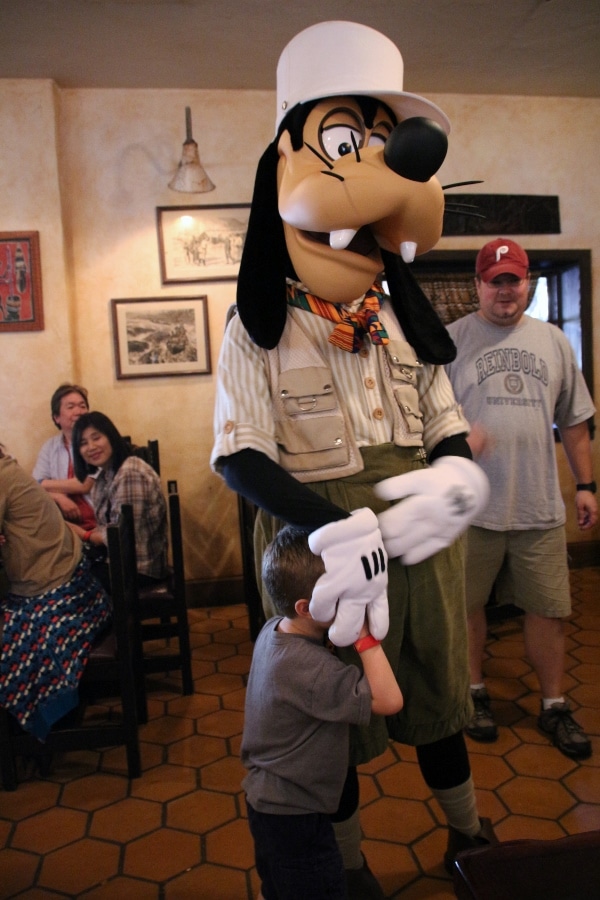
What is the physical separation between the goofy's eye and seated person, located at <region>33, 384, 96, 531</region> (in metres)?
2.12

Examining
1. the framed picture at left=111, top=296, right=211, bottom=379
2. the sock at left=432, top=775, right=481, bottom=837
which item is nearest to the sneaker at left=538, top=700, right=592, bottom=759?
the sock at left=432, top=775, right=481, bottom=837

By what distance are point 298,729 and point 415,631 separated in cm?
27

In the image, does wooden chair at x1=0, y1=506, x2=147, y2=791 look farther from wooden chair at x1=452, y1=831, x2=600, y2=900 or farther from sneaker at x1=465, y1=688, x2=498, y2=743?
wooden chair at x1=452, y1=831, x2=600, y2=900

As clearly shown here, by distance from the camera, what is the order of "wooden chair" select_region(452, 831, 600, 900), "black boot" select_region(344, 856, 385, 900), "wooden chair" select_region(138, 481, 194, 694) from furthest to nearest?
"wooden chair" select_region(138, 481, 194, 694) → "black boot" select_region(344, 856, 385, 900) → "wooden chair" select_region(452, 831, 600, 900)

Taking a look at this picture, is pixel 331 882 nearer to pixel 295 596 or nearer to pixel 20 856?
pixel 295 596

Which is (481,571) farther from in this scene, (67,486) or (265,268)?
(67,486)

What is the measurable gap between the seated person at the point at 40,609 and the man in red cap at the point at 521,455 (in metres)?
1.24

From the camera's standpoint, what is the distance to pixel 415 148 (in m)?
1.00

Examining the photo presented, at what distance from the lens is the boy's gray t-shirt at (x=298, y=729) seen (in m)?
1.04

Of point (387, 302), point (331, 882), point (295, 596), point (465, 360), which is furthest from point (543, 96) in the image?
point (331, 882)

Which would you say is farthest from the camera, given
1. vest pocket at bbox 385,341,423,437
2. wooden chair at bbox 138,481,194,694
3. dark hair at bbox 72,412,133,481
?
dark hair at bbox 72,412,133,481

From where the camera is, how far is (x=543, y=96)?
3.57 m

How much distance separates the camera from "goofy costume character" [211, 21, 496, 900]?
1024 mm

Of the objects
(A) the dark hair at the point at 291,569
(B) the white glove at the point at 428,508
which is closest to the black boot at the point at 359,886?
(A) the dark hair at the point at 291,569
